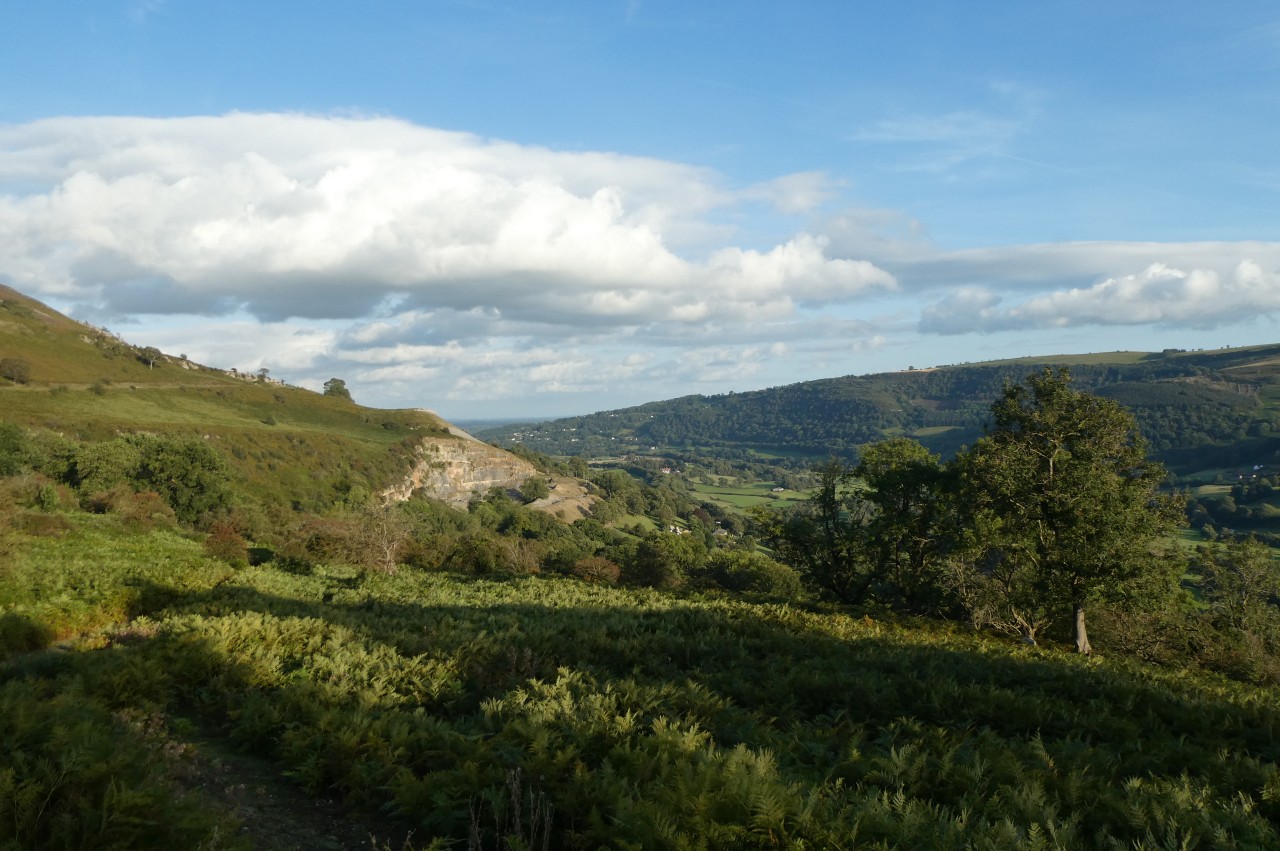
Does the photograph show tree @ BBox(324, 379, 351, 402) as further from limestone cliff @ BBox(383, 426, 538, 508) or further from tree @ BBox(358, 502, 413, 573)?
tree @ BBox(358, 502, 413, 573)

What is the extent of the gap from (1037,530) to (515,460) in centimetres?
14479

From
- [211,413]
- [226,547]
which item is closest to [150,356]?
[211,413]

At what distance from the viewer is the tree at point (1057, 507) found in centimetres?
2203

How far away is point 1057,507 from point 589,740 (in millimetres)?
22018

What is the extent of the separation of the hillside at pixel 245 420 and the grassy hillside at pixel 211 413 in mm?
252

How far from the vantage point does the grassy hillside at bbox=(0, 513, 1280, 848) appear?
5633 millimetres

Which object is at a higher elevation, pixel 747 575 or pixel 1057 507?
pixel 1057 507

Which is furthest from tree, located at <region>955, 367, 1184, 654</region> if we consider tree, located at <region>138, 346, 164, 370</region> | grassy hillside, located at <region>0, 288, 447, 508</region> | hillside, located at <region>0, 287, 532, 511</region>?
tree, located at <region>138, 346, 164, 370</region>

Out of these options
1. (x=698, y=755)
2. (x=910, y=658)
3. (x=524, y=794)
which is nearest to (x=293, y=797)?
(x=524, y=794)

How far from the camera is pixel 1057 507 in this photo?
23531mm

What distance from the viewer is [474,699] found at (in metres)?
10.5

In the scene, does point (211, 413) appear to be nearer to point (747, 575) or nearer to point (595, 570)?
point (595, 570)

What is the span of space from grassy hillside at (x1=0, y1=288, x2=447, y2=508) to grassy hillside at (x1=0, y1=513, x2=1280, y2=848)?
8344 cm

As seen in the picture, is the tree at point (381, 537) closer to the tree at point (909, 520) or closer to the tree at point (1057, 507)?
the tree at point (909, 520)
